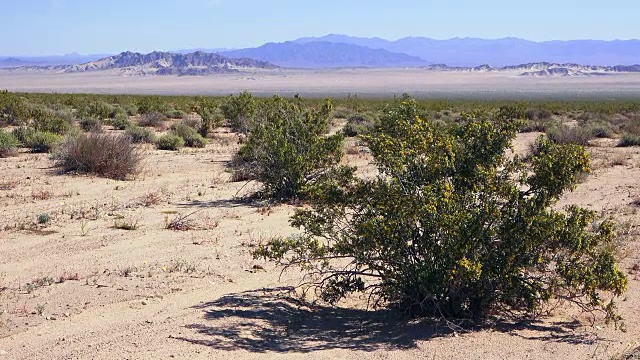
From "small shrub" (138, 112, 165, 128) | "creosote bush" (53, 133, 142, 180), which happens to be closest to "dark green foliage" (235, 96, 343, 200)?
"creosote bush" (53, 133, 142, 180)

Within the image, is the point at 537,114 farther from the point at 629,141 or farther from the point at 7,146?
the point at 7,146

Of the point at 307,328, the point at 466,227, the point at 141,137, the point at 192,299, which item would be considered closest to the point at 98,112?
the point at 141,137

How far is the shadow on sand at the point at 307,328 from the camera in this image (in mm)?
6426

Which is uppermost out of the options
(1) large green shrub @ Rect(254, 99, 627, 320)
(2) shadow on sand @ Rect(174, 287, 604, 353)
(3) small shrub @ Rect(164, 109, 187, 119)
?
(1) large green shrub @ Rect(254, 99, 627, 320)

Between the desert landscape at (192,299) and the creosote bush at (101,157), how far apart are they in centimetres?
198

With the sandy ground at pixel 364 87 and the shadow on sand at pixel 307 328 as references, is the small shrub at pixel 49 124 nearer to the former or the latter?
the shadow on sand at pixel 307 328

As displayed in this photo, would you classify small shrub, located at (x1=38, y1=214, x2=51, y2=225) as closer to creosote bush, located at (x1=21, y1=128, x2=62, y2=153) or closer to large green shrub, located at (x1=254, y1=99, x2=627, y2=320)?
large green shrub, located at (x1=254, y1=99, x2=627, y2=320)

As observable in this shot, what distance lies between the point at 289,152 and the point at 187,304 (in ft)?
21.6

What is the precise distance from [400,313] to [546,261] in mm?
1573

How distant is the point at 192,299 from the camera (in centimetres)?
765

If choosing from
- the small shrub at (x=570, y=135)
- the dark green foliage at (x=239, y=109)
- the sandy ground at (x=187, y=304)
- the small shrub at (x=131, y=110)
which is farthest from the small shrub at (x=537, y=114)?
the sandy ground at (x=187, y=304)

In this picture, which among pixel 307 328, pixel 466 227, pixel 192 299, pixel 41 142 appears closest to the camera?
pixel 466 227

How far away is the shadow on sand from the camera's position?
643cm

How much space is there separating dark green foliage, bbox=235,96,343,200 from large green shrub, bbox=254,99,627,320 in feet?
20.8
